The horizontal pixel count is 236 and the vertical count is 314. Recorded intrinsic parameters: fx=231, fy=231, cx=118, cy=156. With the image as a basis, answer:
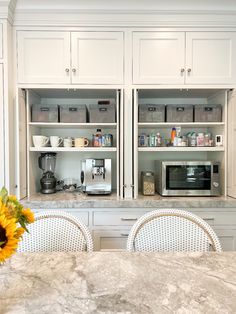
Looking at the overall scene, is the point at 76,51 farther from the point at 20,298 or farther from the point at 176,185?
the point at 20,298

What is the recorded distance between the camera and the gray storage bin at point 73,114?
215 centimetres

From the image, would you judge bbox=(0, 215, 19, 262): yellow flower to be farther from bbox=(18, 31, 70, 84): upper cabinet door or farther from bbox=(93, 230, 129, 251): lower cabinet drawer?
bbox=(18, 31, 70, 84): upper cabinet door

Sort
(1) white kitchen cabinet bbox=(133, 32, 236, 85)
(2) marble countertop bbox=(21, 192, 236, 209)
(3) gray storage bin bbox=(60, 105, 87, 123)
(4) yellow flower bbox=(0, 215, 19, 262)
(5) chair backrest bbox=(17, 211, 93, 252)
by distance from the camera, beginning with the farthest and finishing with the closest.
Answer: (3) gray storage bin bbox=(60, 105, 87, 123)
(1) white kitchen cabinet bbox=(133, 32, 236, 85)
(2) marble countertop bbox=(21, 192, 236, 209)
(5) chair backrest bbox=(17, 211, 93, 252)
(4) yellow flower bbox=(0, 215, 19, 262)

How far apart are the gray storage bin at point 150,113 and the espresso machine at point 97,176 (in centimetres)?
52

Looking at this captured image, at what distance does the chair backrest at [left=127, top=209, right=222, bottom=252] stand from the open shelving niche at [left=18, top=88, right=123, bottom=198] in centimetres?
86

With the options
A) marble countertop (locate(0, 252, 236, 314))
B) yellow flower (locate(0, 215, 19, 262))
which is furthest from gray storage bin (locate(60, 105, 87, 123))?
yellow flower (locate(0, 215, 19, 262))

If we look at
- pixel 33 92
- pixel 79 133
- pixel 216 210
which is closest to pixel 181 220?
pixel 216 210

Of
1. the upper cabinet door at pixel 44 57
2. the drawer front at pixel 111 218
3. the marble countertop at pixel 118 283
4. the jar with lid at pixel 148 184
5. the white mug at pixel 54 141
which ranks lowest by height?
the drawer front at pixel 111 218

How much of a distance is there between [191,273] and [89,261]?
0.40 meters

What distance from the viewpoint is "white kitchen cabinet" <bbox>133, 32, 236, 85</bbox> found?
80.4 inches

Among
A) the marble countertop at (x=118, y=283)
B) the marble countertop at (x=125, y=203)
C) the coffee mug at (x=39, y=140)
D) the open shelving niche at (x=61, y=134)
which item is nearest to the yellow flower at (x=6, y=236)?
the marble countertop at (x=118, y=283)

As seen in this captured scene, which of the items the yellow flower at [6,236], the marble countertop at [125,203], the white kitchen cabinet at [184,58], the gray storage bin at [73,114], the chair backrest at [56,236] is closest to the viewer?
the yellow flower at [6,236]

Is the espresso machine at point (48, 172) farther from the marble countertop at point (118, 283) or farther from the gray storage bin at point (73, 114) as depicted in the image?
the marble countertop at point (118, 283)

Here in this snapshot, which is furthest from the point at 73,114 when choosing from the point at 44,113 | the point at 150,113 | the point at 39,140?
the point at 150,113
